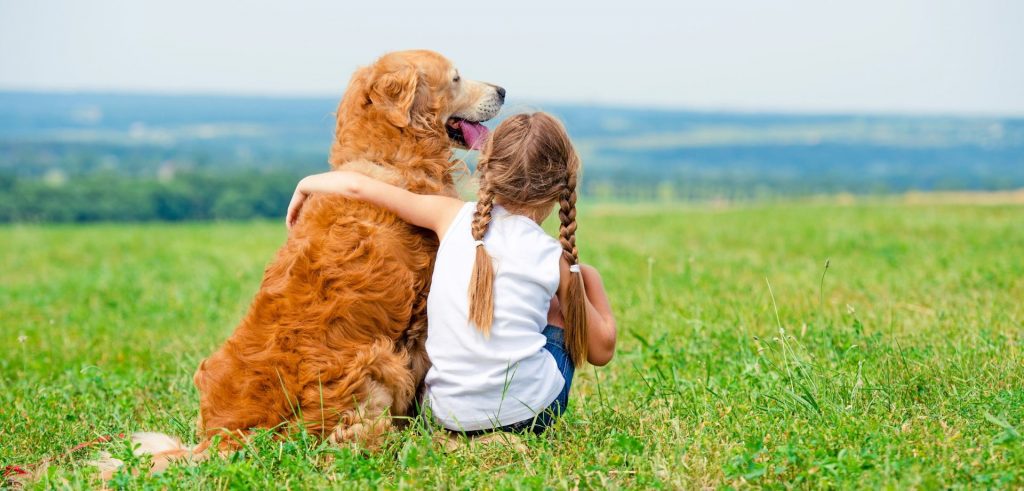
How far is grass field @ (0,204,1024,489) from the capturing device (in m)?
3.04

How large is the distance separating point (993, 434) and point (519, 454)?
1641 millimetres

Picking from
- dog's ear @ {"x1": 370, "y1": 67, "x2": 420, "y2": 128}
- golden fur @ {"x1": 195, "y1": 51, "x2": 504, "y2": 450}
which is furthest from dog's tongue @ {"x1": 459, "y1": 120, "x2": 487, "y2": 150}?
golden fur @ {"x1": 195, "y1": 51, "x2": 504, "y2": 450}

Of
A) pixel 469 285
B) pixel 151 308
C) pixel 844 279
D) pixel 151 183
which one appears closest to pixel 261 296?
pixel 469 285

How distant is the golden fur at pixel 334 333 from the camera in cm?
343

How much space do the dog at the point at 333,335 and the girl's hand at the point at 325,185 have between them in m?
0.05

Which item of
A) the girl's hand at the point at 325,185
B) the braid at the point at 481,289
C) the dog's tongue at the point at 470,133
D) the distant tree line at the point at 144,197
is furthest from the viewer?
the distant tree line at the point at 144,197

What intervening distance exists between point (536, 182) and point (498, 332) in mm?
589

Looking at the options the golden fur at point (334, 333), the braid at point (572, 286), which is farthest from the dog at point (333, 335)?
the braid at point (572, 286)

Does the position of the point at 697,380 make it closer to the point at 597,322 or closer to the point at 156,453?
the point at 597,322

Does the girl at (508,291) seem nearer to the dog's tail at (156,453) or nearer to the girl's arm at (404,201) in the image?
the girl's arm at (404,201)

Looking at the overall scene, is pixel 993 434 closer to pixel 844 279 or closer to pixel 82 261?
pixel 844 279

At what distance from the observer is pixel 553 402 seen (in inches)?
141

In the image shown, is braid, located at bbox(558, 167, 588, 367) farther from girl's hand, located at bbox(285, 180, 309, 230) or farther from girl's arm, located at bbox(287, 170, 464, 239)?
girl's hand, located at bbox(285, 180, 309, 230)

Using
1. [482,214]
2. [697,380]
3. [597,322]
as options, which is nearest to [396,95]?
[482,214]
